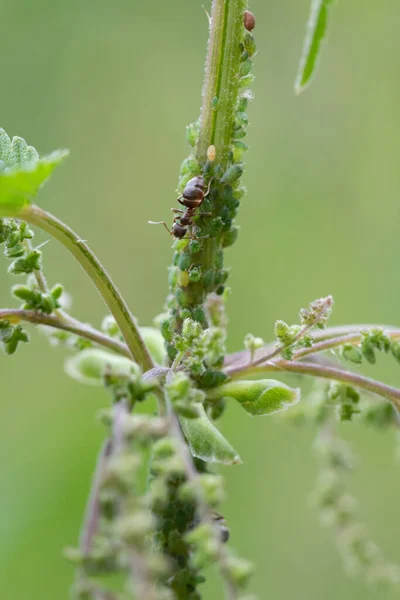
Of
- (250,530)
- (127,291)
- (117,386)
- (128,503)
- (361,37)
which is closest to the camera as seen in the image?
(128,503)

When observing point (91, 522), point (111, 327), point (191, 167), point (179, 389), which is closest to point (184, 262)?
point (191, 167)

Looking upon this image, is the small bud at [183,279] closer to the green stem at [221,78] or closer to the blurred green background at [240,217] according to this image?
the green stem at [221,78]

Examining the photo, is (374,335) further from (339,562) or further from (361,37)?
(361,37)

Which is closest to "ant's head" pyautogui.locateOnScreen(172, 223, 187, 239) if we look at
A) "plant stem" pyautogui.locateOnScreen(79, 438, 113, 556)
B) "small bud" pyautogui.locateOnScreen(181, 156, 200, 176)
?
"small bud" pyautogui.locateOnScreen(181, 156, 200, 176)

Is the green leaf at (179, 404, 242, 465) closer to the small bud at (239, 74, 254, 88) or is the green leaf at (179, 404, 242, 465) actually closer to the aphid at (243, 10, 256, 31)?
the small bud at (239, 74, 254, 88)

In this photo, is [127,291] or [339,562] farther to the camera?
[127,291]

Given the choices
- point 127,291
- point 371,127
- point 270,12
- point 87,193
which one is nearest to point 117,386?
point 127,291
